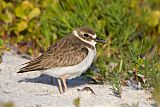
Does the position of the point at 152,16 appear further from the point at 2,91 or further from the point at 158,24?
the point at 2,91

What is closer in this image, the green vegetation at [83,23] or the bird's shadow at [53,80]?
the bird's shadow at [53,80]

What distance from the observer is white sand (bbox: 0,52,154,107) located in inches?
261

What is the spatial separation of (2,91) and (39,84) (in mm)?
892

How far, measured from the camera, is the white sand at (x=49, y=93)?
662 cm

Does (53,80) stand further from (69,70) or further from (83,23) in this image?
(83,23)

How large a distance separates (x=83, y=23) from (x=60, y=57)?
7.09 ft

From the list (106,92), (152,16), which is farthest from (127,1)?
(106,92)

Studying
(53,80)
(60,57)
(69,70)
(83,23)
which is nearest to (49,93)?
(69,70)

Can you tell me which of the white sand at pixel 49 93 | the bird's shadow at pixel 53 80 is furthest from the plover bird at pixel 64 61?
the bird's shadow at pixel 53 80

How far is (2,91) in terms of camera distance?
22.8 ft

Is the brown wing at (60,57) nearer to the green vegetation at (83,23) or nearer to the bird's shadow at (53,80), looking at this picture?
the bird's shadow at (53,80)

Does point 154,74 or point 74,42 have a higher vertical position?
point 74,42

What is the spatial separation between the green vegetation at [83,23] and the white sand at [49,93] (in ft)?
4.77

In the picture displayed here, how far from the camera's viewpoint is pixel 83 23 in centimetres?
955
